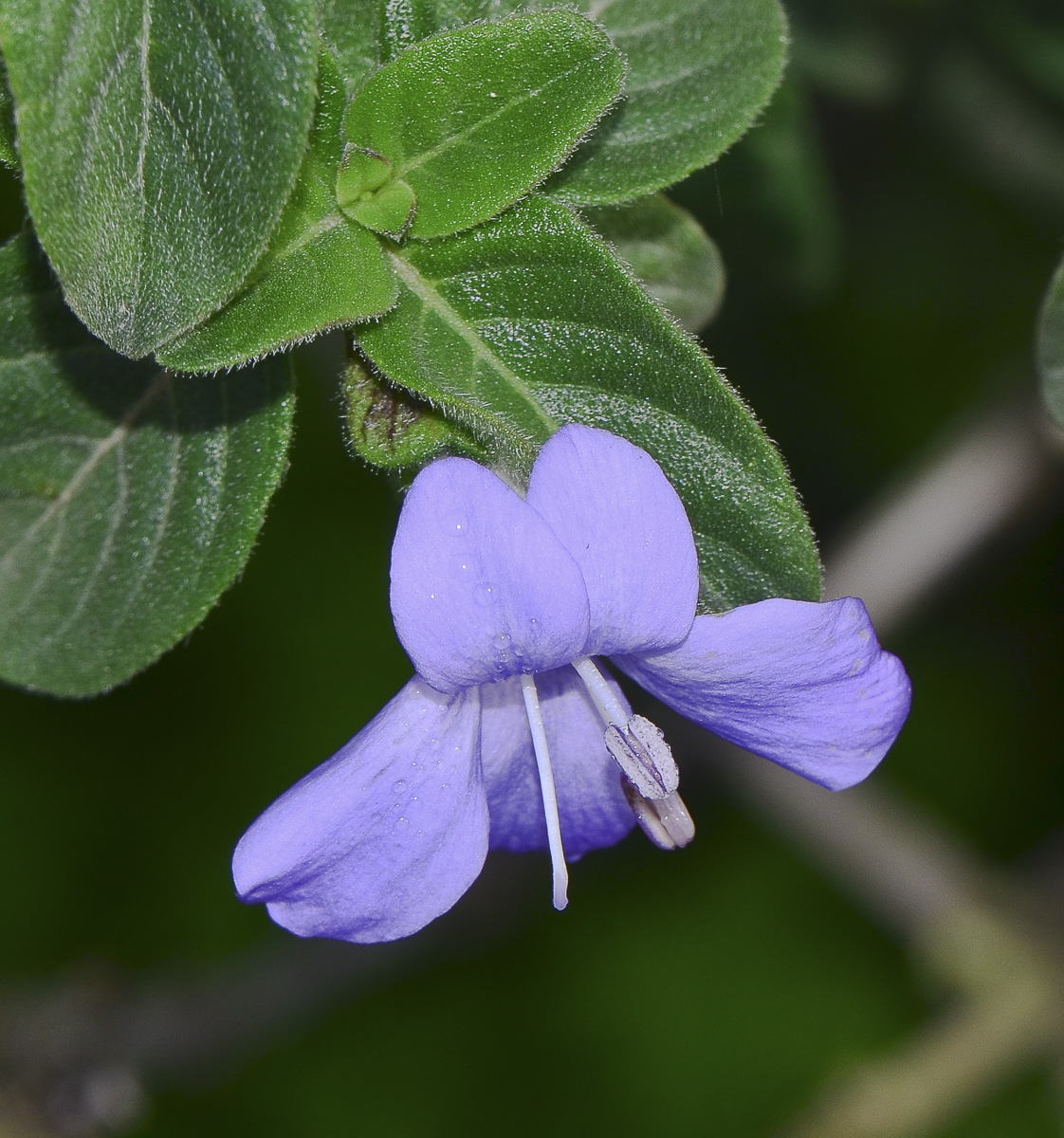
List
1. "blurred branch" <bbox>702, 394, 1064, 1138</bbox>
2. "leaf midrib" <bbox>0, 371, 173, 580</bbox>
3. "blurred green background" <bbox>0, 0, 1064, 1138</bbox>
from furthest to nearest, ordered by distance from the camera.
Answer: "blurred green background" <bbox>0, 0, 1064, 1138</bbox> < "blurred branch" <bbox>702, 394, 1064, 1138</bbox> < "leaf midrib" <bbox>0, 371, 173, 580</bbox>

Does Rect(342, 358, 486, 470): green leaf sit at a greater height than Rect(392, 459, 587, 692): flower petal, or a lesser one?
lesser

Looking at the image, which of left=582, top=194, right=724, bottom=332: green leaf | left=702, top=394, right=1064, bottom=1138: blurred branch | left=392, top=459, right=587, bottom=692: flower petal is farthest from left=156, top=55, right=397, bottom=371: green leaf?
left=702, top=394, right=1064, bottom=1138: blurred branch

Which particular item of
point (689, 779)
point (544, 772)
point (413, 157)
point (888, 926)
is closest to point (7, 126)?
point (413, 157)

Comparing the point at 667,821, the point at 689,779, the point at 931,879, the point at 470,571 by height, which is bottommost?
the point at 689,779

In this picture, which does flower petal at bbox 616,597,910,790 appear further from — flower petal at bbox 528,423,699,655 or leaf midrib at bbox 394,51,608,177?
leaf midrib at bbox 394,51,608,177

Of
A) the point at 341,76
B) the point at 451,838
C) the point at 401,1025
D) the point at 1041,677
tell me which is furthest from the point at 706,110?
the point at 401,1025

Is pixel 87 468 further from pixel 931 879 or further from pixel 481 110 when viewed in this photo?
pixel 931 879

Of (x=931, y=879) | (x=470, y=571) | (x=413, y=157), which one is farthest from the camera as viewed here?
(x=931, y=879)
